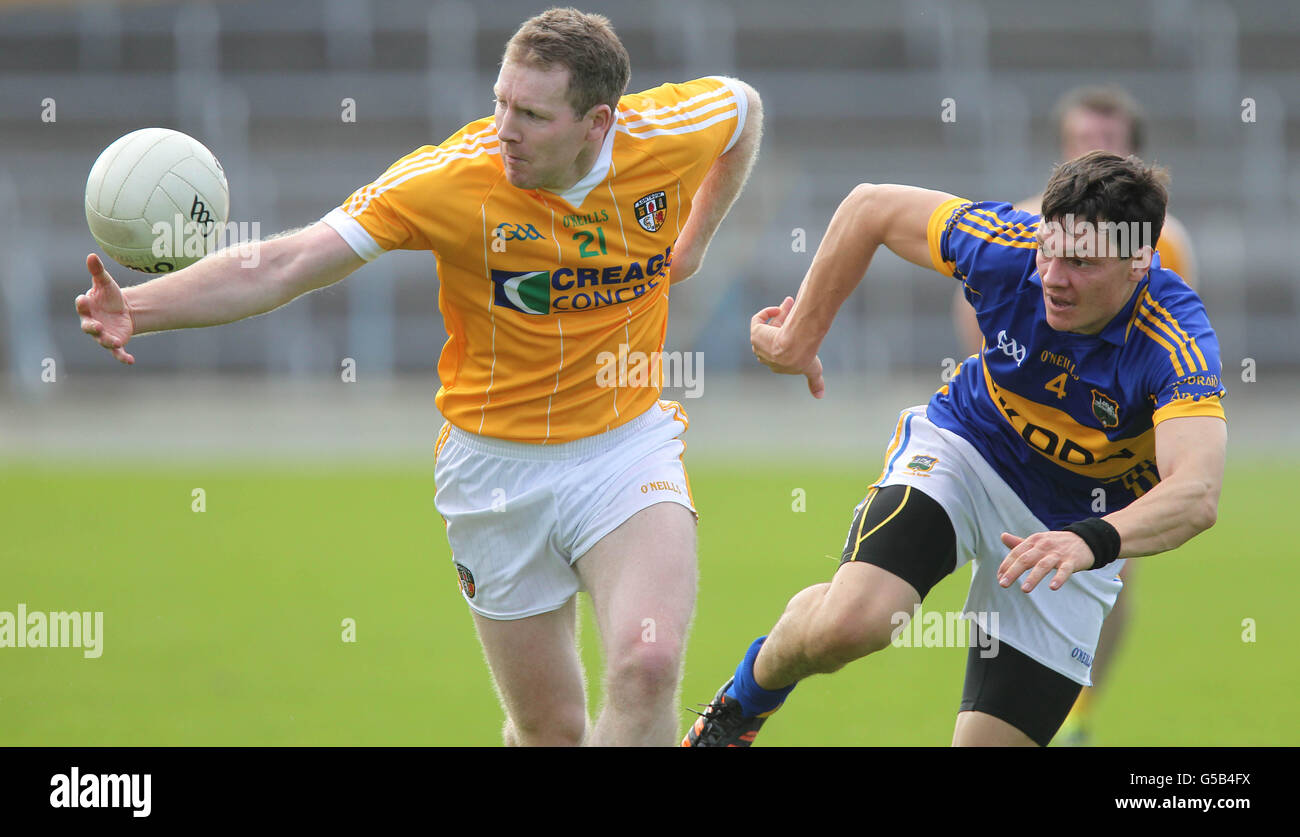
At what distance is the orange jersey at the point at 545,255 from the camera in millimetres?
4879

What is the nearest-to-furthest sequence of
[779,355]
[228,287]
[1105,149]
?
1. [228,287]
2. [779,355]
3. [1105,149]

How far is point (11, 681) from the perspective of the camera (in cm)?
813

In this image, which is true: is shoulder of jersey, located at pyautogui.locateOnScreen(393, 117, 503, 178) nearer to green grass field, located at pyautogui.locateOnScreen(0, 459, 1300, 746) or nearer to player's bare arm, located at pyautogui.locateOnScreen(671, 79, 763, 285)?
player's bare arm, located at pyautogui.locateOnScreen(671, 79, 763, 285)

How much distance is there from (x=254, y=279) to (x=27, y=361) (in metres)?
17.3

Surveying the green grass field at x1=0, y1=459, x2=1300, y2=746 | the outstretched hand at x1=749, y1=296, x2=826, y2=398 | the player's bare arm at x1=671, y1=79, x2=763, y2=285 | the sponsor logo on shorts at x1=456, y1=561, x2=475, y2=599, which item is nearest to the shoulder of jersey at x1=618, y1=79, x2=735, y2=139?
the player's bare arm at x1=671, y1=79, x2=763, y2=285

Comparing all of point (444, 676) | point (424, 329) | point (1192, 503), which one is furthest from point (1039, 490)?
point (424, 329)

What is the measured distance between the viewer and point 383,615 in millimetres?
10078

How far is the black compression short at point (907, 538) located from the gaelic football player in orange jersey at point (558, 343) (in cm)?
65

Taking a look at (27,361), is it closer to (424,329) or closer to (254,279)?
(424,329)

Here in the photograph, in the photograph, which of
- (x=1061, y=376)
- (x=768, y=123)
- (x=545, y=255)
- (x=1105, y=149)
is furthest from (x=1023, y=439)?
(x=768, y=123)

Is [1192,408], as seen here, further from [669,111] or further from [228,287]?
[228,287]

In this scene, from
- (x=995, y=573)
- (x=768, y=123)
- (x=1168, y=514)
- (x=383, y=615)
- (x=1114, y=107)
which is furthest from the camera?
(x=768, y=123)

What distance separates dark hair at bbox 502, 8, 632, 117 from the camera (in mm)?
4770

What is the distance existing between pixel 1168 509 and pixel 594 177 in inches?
88.5
